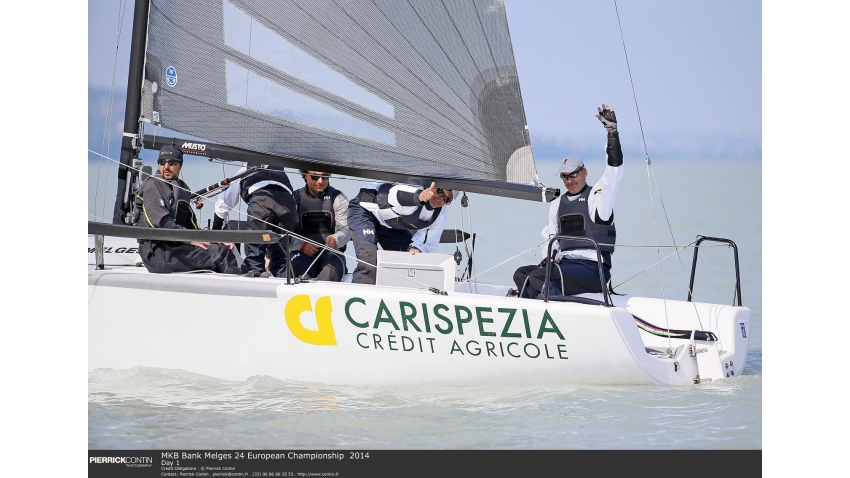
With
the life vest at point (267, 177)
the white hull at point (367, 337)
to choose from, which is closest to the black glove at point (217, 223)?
the life vest at point (267, 177)

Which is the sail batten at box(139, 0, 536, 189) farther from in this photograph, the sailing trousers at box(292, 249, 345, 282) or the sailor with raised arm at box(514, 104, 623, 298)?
the sailing trousers at box(292, 249, 345, 282)

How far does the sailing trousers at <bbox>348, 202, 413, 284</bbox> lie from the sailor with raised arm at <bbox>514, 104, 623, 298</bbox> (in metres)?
0.83

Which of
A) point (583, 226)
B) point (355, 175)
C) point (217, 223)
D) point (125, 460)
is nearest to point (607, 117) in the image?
point (583, 226)

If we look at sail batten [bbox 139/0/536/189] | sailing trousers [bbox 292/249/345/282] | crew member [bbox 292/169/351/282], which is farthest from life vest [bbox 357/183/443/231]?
sail batten [bbox 139/0/536/189]

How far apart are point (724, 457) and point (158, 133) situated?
11.0 feet

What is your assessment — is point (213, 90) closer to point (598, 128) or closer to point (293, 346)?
point (293, 346)

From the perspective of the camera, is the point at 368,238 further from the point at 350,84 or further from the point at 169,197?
the point at 169,197

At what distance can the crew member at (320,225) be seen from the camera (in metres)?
5.71

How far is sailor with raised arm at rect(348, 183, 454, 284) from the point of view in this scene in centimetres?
567

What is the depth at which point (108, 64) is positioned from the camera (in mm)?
5613

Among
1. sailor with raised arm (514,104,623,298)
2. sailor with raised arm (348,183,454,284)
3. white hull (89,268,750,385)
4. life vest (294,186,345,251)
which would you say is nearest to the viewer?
white hull (89,268,750,385)

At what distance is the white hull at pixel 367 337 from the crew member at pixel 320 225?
0.74 meters

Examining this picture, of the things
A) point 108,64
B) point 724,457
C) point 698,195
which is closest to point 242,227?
point 108,64

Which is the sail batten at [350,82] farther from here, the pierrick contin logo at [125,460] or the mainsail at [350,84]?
the pierrick contin logo at [125,460]
